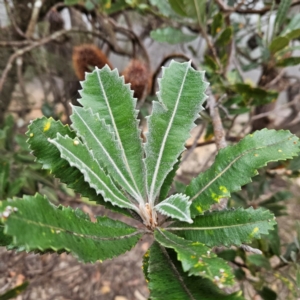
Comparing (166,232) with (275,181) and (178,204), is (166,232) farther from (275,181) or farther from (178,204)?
(275,181)

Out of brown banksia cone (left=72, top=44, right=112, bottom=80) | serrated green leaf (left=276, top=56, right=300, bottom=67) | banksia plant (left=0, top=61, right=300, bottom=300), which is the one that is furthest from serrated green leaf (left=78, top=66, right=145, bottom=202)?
brown banksia cone (left=72, top=44, right=112, bottom=80)

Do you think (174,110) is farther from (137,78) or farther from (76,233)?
(137,78)

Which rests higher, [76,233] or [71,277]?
[76,233]

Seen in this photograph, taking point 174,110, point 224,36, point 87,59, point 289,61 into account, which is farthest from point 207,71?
point 174,110

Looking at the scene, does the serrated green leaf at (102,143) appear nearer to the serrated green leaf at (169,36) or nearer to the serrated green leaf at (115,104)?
→ the serrated green leaf at (115,104)

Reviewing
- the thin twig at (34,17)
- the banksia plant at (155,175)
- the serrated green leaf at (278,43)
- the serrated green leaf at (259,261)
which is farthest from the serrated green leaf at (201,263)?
the thin twig at (34,17)

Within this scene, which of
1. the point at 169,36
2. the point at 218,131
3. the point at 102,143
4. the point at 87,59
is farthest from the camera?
the point at 87,59

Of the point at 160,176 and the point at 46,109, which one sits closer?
the point at 160,176

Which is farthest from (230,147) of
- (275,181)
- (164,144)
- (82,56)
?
(275,181)
